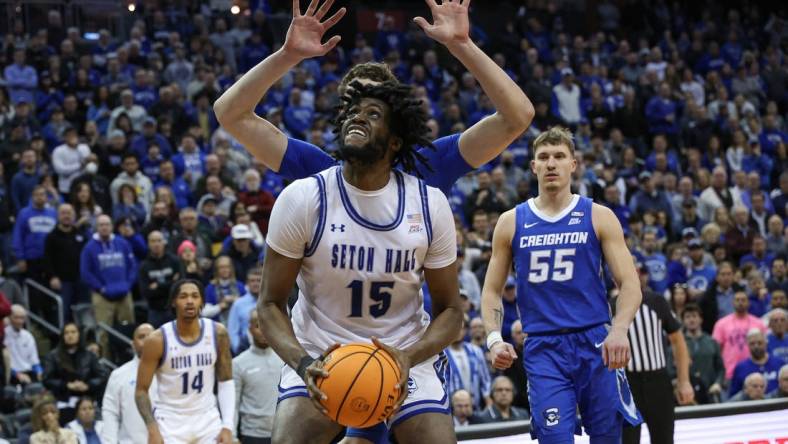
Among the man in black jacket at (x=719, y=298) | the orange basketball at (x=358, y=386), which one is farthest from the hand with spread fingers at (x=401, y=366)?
the man in black jacket at (x=719, y=298)

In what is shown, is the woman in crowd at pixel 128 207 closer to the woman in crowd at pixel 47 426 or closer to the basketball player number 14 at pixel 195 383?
the woman in crowd at pixel 47 426

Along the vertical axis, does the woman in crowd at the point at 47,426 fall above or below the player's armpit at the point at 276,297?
below

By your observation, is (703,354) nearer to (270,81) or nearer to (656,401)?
(656,401)

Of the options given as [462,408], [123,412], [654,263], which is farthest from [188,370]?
[654,263]

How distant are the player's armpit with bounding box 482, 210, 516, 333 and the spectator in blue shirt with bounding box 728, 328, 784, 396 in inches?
262

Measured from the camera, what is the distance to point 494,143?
5422 mm

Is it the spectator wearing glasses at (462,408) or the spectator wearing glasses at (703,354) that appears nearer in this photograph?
the spectator wearing glasses at (462,408)

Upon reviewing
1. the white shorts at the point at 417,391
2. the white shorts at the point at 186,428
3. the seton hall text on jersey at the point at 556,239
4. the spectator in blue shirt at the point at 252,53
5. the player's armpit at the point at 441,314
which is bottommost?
the white shorts at the point at 186,428

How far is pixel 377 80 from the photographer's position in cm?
509

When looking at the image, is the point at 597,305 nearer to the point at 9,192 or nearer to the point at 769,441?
the point at 769,441

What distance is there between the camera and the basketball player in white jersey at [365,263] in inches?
186

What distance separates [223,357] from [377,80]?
4.59 meters

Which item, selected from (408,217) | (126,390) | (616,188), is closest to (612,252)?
(408,217)

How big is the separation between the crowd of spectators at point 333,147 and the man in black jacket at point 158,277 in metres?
0.02
